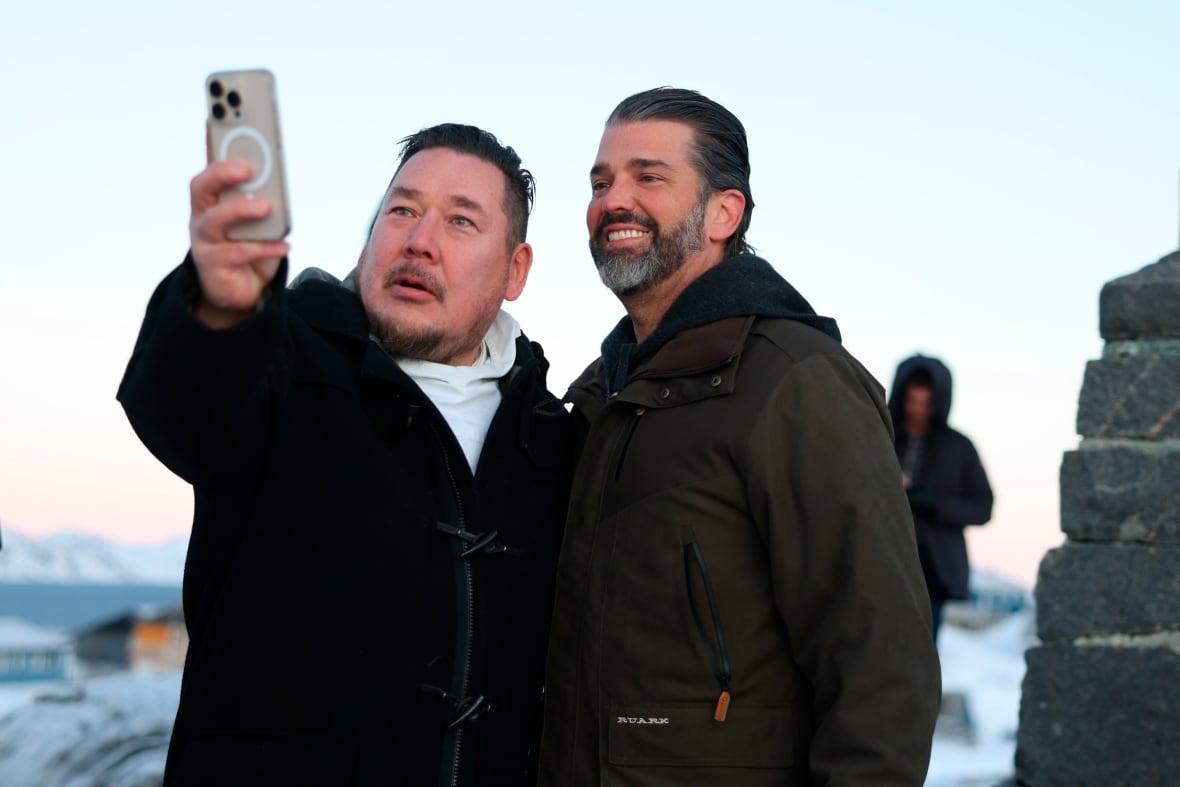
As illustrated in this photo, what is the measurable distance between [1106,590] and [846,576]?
218cm

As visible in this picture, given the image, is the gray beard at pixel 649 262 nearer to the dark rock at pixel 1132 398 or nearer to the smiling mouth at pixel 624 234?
the smiling mouth at pixel 624 234

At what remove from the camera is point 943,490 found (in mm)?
6316

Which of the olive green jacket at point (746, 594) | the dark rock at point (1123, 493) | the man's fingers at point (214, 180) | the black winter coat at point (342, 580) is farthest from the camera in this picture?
the dark rock at point (1123, 493)

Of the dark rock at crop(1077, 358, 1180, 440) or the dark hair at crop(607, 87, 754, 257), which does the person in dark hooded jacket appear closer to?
the dark rock at crop(1077, 358, 1180, 440)

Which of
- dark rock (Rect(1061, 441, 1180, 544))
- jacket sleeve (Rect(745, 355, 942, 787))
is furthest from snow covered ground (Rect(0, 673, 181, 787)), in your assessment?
dark rock (Rect(1061, 441, 1180, 544))

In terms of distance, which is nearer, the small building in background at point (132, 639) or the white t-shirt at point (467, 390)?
the white t-shirt at point (467, 390)

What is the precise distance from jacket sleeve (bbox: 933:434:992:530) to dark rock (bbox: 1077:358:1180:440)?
1870 mm

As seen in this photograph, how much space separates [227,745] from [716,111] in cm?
206

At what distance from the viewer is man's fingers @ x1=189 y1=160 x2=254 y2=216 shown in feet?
6.18

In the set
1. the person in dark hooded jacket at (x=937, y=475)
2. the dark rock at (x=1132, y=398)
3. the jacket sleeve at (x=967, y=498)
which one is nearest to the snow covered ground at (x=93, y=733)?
the dark rock at (x=1132, y=398)

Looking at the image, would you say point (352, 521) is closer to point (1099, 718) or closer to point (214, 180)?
point (214, 180)

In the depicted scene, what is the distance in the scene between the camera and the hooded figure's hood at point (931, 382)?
6.41 metres


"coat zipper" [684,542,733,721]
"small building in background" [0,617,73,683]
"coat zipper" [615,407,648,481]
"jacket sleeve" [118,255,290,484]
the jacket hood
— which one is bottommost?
"small building in background" [0,617,73,683]

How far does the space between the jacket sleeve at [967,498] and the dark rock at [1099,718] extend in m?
1.89
